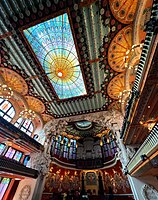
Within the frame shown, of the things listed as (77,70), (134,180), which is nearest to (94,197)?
(134,180)

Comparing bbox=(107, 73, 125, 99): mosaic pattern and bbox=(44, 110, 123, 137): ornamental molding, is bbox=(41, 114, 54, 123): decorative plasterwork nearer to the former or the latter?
bbox=(44, 110, 123, 137): ornamental molding

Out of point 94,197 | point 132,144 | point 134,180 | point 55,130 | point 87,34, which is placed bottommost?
point 94,197

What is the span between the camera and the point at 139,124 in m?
6.64

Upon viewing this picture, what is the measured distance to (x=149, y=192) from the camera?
6.66 metres

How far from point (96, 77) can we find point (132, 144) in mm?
6490

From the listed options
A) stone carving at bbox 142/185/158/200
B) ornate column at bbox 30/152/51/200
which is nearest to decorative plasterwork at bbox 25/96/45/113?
ornate column at bbox 30/152/51/200

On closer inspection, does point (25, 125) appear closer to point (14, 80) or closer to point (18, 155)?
point (18, 155)

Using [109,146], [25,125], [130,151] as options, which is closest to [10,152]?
[25,125]

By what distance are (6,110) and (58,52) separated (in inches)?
284

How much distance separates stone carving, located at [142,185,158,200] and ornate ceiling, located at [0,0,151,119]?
6.71 metres

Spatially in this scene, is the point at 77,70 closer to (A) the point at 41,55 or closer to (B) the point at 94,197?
(A) the point at 41,55

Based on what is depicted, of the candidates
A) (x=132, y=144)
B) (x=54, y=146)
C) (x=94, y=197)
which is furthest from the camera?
(x=54, y=146)

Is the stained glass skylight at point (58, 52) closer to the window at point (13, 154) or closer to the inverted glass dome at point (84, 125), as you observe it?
the window at point (13, 154)

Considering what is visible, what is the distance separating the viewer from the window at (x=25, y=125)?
34.8ft
